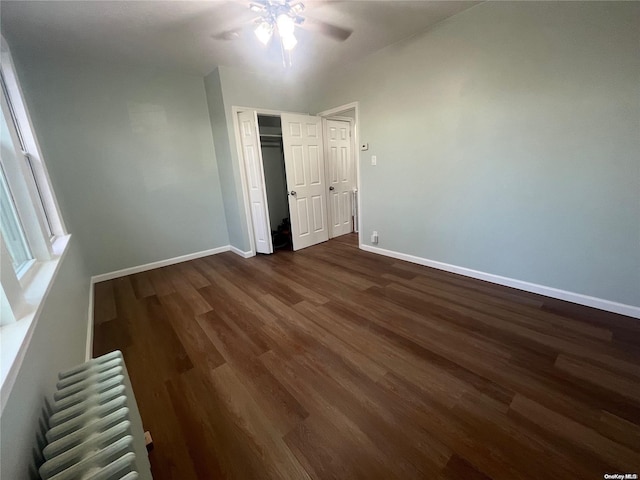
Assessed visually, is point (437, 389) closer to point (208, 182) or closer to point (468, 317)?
point (468, 317)

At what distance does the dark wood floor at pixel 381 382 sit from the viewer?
3.74ft

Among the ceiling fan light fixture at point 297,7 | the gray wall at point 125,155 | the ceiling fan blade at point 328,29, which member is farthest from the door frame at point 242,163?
the ceiling fan light fixture at point 297,7

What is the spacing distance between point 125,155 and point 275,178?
86.7 inches

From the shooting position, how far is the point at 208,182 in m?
3.85

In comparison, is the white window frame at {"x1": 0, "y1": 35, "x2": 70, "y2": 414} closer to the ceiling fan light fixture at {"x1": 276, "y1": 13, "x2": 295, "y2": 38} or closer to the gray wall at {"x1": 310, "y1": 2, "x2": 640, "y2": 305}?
the ceiling fan light fixture at {"x1": 276, "y1": 13, "x2": 295, "y2": 38}

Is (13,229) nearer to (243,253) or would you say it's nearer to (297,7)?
(297,7)

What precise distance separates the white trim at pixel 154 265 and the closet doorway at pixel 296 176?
2.54ft

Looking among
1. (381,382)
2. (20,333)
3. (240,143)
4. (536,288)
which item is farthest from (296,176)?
(20,333)

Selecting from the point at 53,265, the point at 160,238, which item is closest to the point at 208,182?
the point at 160,238

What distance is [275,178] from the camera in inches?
184

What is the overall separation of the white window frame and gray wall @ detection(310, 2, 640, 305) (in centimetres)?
320

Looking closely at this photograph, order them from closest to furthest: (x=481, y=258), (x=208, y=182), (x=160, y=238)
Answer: (x=481, y=258), (x=160, y=238), (x=208, y=182)

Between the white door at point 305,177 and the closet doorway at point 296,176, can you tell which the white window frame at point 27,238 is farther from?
the white door at point 305,177

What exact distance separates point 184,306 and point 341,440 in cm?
199
